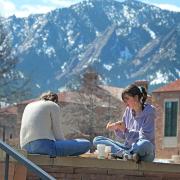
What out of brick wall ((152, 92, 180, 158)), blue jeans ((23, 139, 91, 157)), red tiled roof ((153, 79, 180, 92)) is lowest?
blue jeans ((23, 139, 91, 157))

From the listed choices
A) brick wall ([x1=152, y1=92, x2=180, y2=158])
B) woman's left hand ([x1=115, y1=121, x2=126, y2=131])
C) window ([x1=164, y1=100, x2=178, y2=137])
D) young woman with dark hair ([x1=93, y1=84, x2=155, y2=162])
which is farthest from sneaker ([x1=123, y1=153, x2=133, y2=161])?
window ([x1=164, y1=100, x2=178, y2=137])

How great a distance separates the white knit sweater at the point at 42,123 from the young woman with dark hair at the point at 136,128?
0.79m

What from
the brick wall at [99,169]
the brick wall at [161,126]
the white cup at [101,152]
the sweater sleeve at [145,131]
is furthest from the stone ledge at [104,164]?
the brick wall at [161,126]

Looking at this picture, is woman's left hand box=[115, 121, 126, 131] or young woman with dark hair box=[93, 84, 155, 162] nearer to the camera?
young woman with dark hair box=[93, 84, 155, 162]

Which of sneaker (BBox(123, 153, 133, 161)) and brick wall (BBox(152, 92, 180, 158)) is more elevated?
brick wall (BBox(152, 92, 180, 158))

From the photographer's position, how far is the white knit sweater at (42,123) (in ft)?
27.9

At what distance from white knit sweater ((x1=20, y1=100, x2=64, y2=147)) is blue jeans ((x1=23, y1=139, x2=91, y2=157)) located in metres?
0.07

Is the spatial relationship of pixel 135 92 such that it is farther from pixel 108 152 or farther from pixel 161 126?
pixel 161 126

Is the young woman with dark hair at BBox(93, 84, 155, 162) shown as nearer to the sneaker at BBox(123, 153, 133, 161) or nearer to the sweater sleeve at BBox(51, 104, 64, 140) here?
the sneaker at BBox(123, 153, 133, 161)

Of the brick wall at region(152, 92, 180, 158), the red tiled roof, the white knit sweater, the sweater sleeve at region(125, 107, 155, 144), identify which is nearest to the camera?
the white knit sweater

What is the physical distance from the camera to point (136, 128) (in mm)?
9164

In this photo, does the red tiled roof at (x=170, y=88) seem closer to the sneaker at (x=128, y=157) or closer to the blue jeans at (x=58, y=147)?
the sneaker at (x=128, y=157)

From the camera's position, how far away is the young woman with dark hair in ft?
28.7

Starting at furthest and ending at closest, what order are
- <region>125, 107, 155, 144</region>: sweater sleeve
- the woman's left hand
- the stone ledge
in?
the woman's left hand < <region>125, 107, 155, 144</region>: sweater sleeve < the stone ledge
